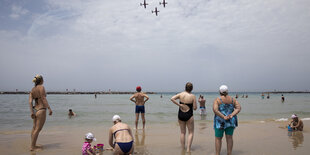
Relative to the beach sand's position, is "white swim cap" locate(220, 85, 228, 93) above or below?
above

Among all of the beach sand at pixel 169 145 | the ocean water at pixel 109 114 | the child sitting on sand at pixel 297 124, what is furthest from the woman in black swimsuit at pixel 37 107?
the child sitting on sand at pixel 297 124

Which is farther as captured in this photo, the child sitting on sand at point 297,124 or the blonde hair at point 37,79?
the child sitting on sand at point 297,124

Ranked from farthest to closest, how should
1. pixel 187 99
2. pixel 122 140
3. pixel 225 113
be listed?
pixel 187 99, pixel 225 113, pixel 122 140

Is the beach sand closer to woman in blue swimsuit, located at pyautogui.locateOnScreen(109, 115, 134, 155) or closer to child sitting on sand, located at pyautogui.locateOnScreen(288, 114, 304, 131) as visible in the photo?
child sitting on sand, located at pyautogui.locateOnScreen(288, 114, 304, 131)

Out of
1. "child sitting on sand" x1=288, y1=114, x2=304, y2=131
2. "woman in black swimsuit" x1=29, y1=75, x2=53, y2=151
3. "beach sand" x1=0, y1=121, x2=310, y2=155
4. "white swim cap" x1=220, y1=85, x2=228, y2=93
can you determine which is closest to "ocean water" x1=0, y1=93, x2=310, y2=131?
"beach sand" x1=0, y1=121, x2=310, y2=155

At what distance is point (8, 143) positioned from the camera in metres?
5.90

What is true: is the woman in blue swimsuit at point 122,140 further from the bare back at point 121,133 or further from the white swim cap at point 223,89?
the white swim cap at point 223,89

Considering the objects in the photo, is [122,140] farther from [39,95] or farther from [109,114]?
[109,114]

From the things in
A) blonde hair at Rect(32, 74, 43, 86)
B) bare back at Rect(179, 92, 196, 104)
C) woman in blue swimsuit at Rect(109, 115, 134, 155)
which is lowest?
woman in blue swimsuit at Rect(109, 115, 134, 155)

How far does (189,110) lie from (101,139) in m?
3.34

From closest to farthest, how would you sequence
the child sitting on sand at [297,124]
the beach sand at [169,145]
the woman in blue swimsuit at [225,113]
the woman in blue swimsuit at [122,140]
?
the woman in blue swimsuit at [122,140] < the woman in blue swimsuit at [225,113] < the beach sand at [169,145] < the child sitting on sand at [297,124]

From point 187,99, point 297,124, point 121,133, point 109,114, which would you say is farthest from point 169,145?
point 109,114

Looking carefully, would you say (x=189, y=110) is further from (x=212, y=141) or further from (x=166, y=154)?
(x=212, y=141)

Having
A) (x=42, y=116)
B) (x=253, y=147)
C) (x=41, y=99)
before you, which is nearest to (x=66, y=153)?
(x=42, y=116)
